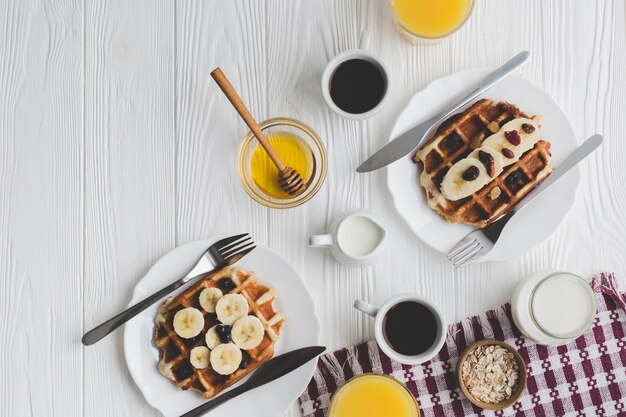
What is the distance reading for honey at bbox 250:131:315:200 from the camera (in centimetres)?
169

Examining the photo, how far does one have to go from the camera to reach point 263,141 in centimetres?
160

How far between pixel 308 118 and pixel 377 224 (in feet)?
1.12

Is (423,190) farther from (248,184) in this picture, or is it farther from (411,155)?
(248,184)

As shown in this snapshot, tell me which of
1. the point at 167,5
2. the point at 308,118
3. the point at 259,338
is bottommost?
the point at 259,338

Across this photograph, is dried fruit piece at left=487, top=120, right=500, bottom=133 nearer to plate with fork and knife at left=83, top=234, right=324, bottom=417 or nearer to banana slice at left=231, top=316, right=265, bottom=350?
plate with fork and knife at left=83, top=234, right=324, bottom=417

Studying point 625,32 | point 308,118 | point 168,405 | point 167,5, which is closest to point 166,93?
point 167,5

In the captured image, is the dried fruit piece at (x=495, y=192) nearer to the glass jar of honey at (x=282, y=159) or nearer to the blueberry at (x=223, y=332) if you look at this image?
the glass jar of honey at (x=282, y=159)

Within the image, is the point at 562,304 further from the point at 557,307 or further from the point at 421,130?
the point at 421,130

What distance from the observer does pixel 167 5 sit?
1.74m

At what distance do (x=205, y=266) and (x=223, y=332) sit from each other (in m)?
0.17

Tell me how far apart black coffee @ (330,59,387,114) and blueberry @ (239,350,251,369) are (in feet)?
2.12

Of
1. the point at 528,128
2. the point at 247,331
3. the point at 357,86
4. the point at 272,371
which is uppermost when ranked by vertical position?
the point at 357,86

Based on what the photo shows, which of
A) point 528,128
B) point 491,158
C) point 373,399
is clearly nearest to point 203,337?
point 373,399

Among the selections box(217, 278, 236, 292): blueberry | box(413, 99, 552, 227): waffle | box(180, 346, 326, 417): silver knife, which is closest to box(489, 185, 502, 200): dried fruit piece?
box(413, 99, 552, 227): waffle
